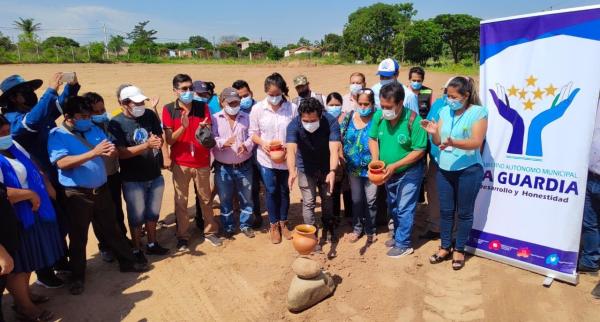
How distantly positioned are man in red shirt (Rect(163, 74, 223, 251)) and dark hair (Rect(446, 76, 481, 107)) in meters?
2.53

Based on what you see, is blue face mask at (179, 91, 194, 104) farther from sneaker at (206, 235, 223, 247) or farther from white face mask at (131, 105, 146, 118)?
sneaker at (206, 235, 223, 247)

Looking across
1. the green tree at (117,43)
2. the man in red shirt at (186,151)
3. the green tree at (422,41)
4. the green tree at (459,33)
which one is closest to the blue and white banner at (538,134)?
the man in red shirt at (186,151)

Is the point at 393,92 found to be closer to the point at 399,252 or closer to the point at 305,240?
the point at 305,240

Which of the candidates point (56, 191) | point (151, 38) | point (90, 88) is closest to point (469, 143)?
point (56, 191)

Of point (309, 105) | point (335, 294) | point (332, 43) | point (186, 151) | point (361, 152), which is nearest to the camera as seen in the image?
point (335, 294)

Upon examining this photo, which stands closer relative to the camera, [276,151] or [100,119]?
[100,119]

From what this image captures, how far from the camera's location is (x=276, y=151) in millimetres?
4121

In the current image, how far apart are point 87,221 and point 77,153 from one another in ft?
2.21

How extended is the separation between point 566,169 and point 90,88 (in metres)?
18.2

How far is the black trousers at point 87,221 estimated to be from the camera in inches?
142

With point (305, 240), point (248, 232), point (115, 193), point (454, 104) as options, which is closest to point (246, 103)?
point (248, 232)

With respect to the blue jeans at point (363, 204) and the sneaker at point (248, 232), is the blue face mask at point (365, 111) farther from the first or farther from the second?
the sneaker at point (248, 232)

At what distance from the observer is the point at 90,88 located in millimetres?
17172

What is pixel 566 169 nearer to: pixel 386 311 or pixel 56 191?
pixel 386 311
